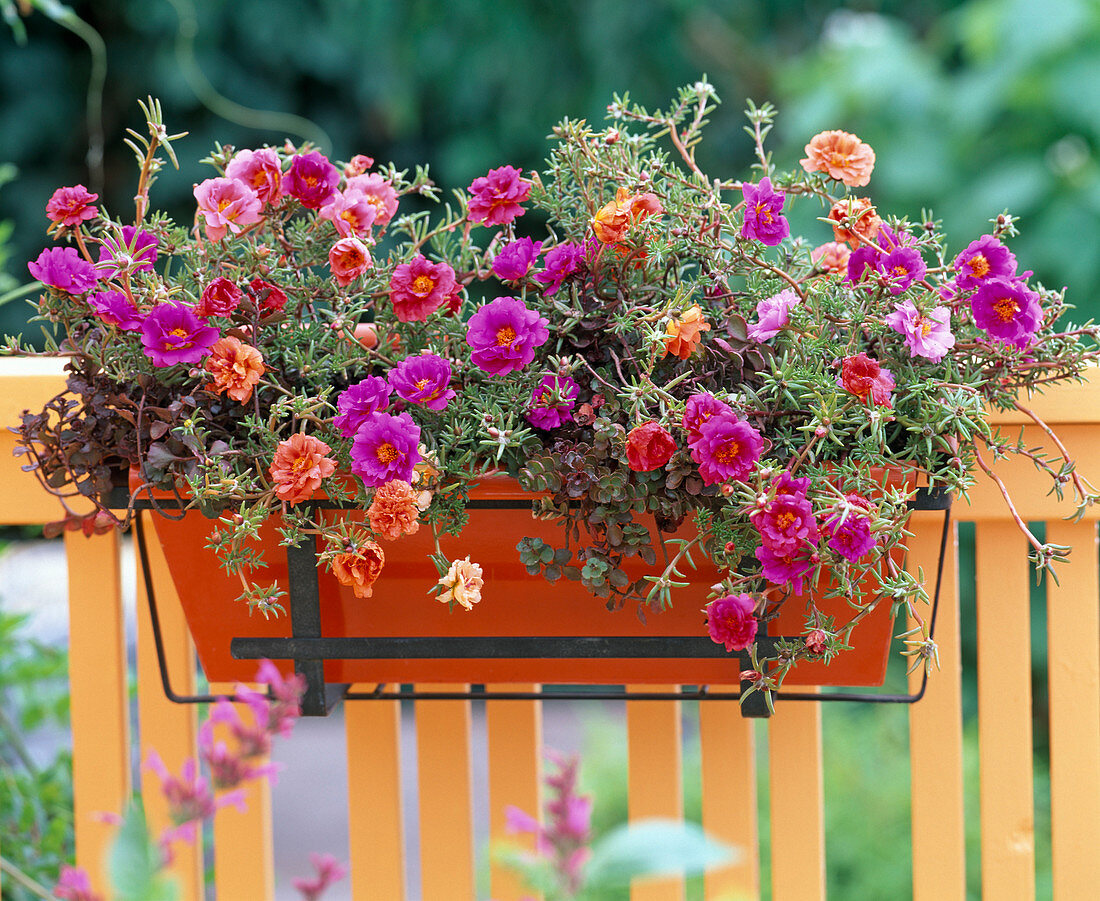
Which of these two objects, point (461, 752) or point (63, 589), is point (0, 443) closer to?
point (461, 752)

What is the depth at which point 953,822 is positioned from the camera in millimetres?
938

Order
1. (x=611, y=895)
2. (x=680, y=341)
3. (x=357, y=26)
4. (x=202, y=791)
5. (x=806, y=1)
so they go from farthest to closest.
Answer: (x=806, y=1)
(x=357, y=26)
(x=611, y=895)
(x=680, y=341)
(x=202, y=791)

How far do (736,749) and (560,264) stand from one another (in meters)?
0.47

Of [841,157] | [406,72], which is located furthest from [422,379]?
[406,72]

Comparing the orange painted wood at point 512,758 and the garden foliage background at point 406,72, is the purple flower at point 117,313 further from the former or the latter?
the garden foliage background at point 406,72

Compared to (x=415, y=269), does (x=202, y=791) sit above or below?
below

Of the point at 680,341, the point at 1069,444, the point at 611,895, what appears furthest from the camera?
the point at 611,895

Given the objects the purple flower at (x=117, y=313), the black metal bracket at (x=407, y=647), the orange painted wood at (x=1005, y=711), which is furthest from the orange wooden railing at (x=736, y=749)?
the purple flower at (x=117, y=313)

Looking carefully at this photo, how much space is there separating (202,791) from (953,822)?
0.78m

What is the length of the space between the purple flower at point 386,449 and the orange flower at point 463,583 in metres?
0.08

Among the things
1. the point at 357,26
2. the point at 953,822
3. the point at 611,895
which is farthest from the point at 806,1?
the point at 953,822

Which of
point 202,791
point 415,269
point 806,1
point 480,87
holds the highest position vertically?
point 806,1

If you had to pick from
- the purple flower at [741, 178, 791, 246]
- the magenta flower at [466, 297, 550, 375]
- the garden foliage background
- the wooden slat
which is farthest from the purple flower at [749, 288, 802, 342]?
the garden foliage background

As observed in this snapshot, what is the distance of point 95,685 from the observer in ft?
3.25
